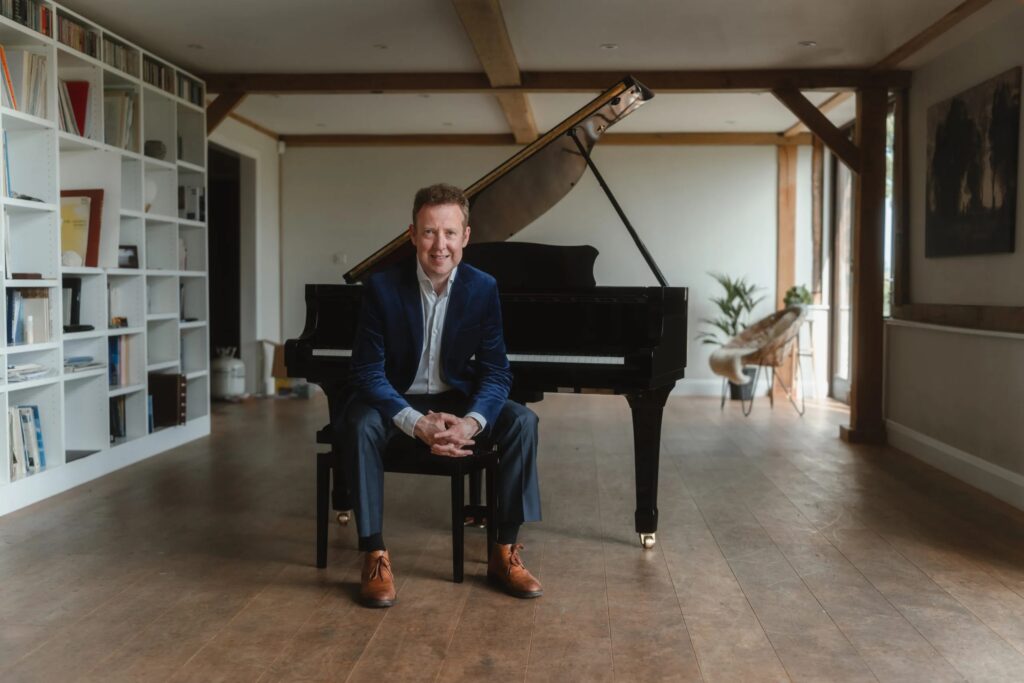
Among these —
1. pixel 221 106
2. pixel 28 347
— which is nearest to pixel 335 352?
pixel 28 347

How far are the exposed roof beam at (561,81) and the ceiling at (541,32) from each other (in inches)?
2.8

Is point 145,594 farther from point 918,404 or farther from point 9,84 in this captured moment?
point 918,404

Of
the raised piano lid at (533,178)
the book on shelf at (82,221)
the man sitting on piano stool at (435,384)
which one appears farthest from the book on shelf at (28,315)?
the man sitting on piano stool at (435,384)

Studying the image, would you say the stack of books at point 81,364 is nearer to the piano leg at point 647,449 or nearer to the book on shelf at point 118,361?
the book on shelf at point 118,361

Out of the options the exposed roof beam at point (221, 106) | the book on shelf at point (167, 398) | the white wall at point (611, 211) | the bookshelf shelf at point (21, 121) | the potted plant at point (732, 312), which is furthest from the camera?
the white wall at point (611, 211)

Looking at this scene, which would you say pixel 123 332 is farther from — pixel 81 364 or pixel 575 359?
pixel 575 359

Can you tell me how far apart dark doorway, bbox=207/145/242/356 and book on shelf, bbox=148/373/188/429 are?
3208 millimetres

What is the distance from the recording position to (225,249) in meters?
9.18

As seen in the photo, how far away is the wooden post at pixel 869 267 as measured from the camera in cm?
618

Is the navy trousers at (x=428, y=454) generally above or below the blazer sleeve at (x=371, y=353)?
below

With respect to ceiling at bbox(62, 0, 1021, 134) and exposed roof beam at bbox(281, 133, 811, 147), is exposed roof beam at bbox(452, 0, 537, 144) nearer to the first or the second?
ceiling at bbox(62, 0, 1021, 134)

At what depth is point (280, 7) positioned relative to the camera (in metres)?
4.91

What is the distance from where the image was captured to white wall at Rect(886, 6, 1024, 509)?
458 cm

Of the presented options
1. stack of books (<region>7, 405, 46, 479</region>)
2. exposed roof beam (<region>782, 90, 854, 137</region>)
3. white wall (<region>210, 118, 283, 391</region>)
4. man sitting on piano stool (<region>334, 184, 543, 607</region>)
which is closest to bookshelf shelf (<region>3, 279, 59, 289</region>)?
stack of books (<region>7, 405, 46, 479</region>)
